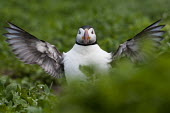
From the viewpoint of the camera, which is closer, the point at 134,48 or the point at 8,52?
the point at 134,48

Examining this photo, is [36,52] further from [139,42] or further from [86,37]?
[139,42]

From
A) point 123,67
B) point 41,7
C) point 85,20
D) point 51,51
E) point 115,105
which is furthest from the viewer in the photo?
point 41,7

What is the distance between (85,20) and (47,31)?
96 centimetres

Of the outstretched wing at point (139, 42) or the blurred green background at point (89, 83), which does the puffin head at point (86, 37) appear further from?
the blurred green background at point (89, 83)

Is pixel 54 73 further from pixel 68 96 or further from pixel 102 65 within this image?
pixel 68 96

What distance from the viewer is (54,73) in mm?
6598

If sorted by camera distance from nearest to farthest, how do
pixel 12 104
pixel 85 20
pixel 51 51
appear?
pixel 12 104 < pixel 51 51 < pixel 85 20

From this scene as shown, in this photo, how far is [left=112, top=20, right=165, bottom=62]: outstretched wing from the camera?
5.92 m

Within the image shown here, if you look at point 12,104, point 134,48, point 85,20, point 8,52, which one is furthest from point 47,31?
point 12,104

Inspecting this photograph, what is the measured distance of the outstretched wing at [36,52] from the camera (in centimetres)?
643

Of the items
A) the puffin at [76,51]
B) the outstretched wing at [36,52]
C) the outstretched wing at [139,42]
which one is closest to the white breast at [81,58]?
the puffin at [76,51]

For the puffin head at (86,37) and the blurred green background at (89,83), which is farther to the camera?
the puffin head at (86,37)

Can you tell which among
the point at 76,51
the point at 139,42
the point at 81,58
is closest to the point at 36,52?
the point at 76,51

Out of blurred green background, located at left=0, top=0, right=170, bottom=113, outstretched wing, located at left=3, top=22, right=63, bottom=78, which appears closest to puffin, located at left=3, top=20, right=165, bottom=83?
outstretched wing, located at left=3, top=22, right=63, bottom=78
